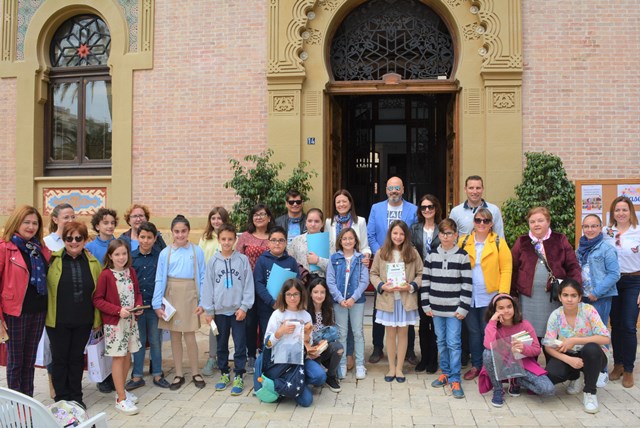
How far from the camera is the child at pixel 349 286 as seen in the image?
19.0ft

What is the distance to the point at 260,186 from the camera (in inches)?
341

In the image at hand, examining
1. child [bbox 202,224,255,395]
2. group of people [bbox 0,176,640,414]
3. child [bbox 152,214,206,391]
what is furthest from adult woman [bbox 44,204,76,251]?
child [bbox 202,224,255,395]

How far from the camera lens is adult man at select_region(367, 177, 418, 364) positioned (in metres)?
6.41

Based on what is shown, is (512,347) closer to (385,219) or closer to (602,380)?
(602,380)

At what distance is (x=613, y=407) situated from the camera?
4.96 metres

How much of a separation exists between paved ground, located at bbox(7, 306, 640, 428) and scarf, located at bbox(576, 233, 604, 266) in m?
1.34

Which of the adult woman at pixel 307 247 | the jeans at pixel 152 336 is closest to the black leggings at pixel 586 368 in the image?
the adult woman at pixel 307 247

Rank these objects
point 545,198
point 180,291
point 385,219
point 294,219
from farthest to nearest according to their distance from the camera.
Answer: point 545,198 → point 294,219 → point 385,219 → point 180,291

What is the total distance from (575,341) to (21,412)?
4564 millimetres

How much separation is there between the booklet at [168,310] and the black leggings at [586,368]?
375 cm

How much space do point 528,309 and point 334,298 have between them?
2.02 metres

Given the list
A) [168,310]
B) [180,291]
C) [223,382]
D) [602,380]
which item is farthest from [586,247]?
[168,310]

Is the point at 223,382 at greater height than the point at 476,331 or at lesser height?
lesser

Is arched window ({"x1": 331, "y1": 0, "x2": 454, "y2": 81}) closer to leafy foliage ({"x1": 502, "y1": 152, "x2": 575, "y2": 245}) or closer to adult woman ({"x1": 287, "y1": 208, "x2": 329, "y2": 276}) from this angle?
leafy foliage ({"x1": 502, "y1": 152, "x2": 575, "y2": 245})
